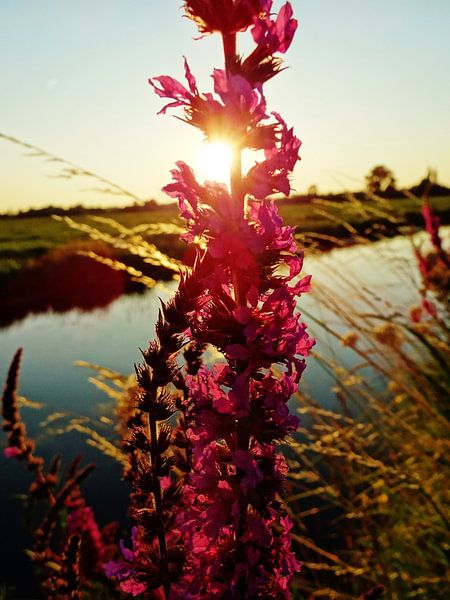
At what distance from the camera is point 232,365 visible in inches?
44.0

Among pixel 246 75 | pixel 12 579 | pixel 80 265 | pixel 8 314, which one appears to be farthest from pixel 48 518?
pixel 80 265

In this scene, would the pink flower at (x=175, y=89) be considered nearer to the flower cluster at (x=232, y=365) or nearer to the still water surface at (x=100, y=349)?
the flower cluster at (x=232, y=365)

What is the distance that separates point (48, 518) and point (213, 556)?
81cm

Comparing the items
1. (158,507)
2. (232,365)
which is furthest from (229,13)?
(158,507)

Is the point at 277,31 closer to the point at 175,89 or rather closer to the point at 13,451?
the point at 175,89

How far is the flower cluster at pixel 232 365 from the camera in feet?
3.28

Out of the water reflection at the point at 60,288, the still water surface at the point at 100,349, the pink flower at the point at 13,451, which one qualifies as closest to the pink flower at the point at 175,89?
the still water surface at the point at 100,349

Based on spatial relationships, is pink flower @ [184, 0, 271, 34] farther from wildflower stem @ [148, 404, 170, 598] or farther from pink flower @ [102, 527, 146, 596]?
pink flower @ [102, 527, 146, 596]

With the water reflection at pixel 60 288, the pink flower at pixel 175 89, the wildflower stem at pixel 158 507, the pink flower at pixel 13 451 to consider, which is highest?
the pink flower at pixel 175 89

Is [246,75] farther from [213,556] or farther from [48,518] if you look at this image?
[48,518]

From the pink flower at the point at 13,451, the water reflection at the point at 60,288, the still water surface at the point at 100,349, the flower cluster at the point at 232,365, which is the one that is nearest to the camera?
the flower cluster at the point at 232,365

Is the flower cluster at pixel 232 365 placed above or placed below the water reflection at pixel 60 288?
above

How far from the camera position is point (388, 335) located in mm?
5359

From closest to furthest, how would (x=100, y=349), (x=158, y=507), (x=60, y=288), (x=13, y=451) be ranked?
1. (x=158, y=507)
2. (x=13, y=451)
3. (x=100, y=349)
4. (x=60, y=288)
